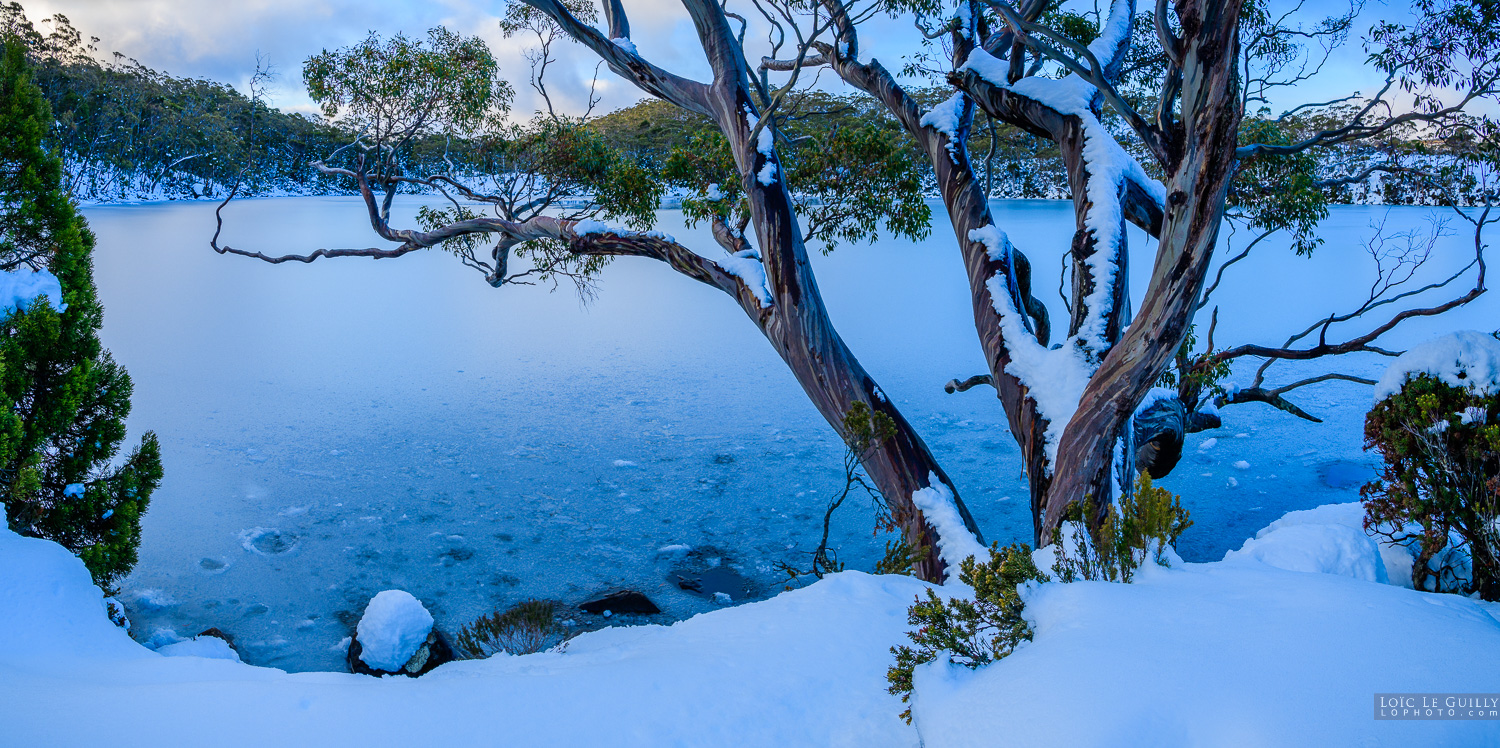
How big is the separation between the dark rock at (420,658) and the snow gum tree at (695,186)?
7.65 feet

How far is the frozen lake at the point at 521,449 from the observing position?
5.21m

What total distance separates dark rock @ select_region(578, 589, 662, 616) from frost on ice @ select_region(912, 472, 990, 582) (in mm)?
1673

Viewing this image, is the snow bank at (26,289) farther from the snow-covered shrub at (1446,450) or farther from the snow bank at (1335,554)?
the snow-covered shrub at (1446,450)

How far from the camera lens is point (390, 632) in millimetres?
3984

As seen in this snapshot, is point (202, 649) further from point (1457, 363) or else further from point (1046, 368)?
point (1457, 363)

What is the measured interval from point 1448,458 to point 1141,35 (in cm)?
453

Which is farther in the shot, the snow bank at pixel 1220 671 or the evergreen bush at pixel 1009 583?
the evergreen bush at pixel 1009 583

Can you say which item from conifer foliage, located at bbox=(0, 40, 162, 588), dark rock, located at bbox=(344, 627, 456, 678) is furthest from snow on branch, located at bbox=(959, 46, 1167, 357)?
conifer foliage, located at bbox=(0, 40, 162, 588)

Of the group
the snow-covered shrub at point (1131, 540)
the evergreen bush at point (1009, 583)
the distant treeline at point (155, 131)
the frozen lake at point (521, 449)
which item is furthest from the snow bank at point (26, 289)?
the distant treeline at point (155, 131)

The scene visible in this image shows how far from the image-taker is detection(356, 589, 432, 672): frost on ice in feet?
13.0

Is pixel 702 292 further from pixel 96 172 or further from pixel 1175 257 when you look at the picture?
pixel 96 172

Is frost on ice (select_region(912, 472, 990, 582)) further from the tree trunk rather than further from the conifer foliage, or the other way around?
the conifer foliage

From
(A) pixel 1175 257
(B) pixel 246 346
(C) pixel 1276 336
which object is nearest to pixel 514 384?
(B) pixel 246 346

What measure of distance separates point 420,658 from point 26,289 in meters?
2.41
